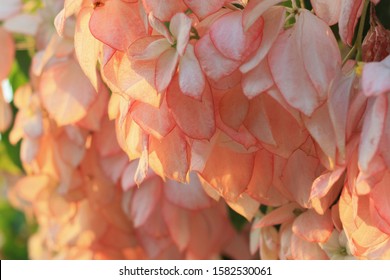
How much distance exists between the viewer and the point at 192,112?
48cm

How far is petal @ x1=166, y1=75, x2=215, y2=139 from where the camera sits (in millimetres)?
477

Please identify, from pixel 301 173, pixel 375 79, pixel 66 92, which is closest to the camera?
pixel 375 79

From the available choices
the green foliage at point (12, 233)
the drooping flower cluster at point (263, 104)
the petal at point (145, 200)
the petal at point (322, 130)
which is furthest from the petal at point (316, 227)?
the green foliage at point (12, 233)

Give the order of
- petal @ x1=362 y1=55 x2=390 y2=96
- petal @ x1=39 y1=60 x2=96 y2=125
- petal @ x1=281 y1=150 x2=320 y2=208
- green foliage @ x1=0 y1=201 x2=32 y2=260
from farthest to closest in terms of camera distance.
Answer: green foliage @ x1=0 y1=201 x2=32 y2=260
petal @ x1=39 y1=60 x2=96 y2=125
petal @ x1=281 y1=150 x2=320 y2=208
petal @ x1=362 y1=55 x2=390 y2=96

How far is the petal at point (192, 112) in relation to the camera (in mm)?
477

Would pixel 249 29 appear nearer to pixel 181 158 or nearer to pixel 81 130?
pixel 181 158

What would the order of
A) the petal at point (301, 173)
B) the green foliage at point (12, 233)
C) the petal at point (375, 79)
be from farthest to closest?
the green foliage at point (12, 233)
the petal at point (301, 173)
the petal at point (375, 79)

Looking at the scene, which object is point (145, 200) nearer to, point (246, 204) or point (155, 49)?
point (246, 204)

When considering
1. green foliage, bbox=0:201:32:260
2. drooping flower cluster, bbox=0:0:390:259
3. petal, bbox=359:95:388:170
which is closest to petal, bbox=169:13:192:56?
→ drooping flower cluster, bbox=0:0:390:259

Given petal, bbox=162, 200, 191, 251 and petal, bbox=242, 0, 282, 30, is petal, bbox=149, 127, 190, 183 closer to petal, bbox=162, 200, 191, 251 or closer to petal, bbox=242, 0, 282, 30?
petal, bbox=242, 0, 282, 30

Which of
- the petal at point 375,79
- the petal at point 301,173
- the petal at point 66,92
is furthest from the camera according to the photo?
the petal at point 66,92

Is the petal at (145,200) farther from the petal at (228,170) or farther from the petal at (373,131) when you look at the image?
the petal at (373,131)

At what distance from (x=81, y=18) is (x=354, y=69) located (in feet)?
0.56

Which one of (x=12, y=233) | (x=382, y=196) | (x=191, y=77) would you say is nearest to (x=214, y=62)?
(x=191, y=77)
